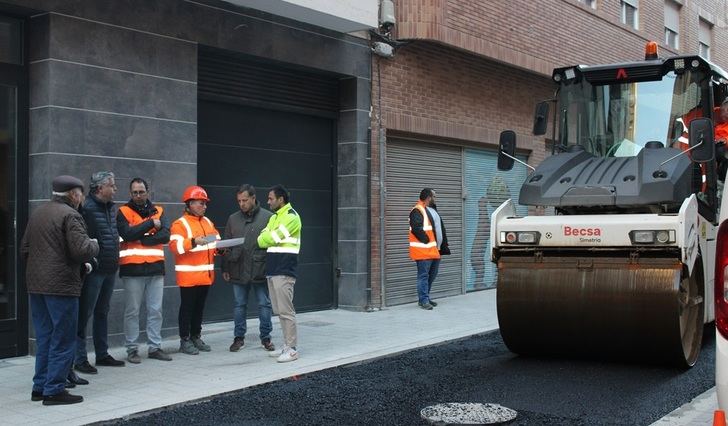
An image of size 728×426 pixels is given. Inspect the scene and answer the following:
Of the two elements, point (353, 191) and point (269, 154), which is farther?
Result: point (353, 191)

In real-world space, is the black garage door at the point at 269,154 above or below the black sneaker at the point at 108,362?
above

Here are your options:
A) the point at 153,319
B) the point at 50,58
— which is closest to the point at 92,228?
the point at 153,319

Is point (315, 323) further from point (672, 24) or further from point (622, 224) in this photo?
point (672, 24)

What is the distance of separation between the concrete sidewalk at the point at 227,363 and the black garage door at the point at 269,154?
60 cm

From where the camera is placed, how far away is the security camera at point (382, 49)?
40.1ft

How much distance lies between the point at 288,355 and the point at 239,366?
53 centimetres

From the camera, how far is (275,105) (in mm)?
11336

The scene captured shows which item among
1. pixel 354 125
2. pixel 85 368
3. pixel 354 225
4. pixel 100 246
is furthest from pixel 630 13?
pixel 85 368

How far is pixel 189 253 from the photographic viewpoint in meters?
8.42

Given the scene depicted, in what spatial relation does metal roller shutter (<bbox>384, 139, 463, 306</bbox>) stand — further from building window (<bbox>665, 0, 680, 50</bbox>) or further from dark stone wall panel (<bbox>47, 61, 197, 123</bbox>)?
building window (<bbox>665, 0, 680, 50</bbox>)

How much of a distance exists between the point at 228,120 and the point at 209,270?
2913mm

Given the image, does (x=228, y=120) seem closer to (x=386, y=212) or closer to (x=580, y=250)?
(x=386, y=212)

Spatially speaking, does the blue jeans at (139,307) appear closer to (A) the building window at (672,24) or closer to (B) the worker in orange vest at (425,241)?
(B) the worker in orange vest at (425,241)

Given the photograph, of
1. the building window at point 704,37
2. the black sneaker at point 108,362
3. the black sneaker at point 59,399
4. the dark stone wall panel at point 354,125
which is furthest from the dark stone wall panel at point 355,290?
the building window at point 704,37
